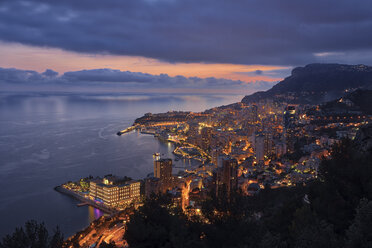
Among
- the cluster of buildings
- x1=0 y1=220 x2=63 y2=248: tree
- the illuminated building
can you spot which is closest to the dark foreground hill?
the cluster of buildings

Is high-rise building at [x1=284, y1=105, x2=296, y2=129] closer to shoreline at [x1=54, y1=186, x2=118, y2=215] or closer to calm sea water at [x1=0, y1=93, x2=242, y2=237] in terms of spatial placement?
calm sea water at [x1=0, y1=93, x2=242, y2=237]

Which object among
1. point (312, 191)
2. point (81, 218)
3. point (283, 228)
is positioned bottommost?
point (81, 218)

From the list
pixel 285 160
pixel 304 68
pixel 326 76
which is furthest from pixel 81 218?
pixel 304 68

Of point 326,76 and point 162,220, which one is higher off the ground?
point 326,76

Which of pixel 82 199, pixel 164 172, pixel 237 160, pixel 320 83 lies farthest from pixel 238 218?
pixel 320 83

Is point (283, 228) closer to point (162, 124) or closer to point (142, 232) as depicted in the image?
point (142, 232)
